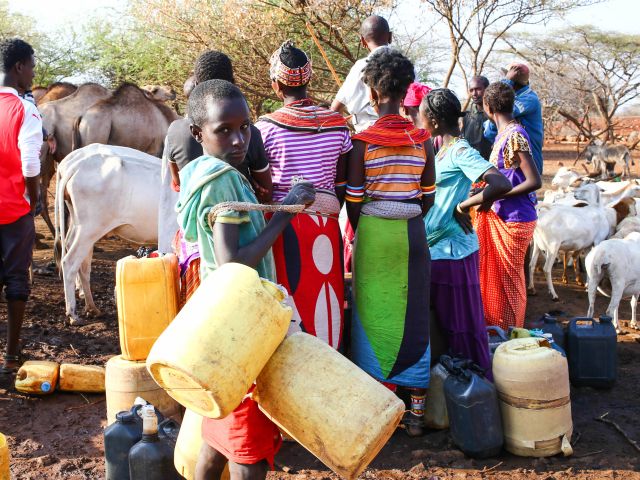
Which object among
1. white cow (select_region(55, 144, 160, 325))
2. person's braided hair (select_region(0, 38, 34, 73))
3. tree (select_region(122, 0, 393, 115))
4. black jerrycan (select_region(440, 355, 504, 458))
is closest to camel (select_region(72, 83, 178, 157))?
tree (select_region(122, 0, 393, 115))

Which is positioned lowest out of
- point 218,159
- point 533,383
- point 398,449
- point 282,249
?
point 398,449

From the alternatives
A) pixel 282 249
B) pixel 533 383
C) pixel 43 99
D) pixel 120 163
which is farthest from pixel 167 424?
pixel 43 99

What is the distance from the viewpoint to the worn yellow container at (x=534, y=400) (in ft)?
12.4

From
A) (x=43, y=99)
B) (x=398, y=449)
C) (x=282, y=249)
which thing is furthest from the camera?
(x=43, y=99)

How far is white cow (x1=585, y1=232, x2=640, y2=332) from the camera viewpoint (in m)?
6.12

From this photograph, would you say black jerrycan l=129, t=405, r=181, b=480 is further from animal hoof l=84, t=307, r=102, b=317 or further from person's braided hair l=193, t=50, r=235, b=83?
animal hoof l=84, t=307, r=102, b=317

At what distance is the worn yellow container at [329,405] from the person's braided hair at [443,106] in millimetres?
2295

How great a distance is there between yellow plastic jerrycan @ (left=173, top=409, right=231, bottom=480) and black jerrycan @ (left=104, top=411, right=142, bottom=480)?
1.02ft

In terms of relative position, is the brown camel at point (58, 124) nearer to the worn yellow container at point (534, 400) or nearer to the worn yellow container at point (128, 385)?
the worn yellow container at point (128, 385)

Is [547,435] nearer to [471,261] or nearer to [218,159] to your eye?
[471,261]

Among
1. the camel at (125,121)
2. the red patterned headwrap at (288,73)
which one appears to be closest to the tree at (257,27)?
the camel at (125,121)

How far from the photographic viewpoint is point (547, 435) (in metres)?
3.83

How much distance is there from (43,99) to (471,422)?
9270mm

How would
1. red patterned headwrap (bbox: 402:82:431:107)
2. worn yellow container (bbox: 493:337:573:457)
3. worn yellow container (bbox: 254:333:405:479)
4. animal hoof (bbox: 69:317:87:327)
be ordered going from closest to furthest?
worn yellow container (bbox: 254:333:405:479)
worn yellow container (bbox: 493:337:573:457)
red patterned headwrap (bbox: 402:82:431:107)
animal hoof (bbox: 69:317:87:327)
